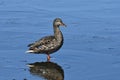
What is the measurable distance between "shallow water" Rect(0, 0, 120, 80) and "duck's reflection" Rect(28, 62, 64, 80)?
0.36ft

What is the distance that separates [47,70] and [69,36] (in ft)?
9.57

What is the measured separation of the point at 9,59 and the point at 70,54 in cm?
150

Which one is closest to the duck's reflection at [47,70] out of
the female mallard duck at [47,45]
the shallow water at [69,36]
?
the shallow water at [69,36]

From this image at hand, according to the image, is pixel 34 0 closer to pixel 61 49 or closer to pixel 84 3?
pixel 84 3

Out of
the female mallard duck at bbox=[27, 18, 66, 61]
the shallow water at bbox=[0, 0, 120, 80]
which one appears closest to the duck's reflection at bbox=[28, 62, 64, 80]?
the shallow water at bbox=[0, 0, 120, 80]

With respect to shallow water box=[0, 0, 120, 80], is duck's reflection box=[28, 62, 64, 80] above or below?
below

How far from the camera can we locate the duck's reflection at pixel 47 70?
934cm

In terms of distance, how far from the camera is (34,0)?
17062 mm

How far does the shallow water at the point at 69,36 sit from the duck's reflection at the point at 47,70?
11 centimetres

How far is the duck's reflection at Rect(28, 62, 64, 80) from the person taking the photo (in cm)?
934

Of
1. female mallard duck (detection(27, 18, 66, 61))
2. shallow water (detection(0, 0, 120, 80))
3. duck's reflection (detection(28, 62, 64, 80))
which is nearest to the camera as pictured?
duck's reflection (detection(28, 62, 64, 80))

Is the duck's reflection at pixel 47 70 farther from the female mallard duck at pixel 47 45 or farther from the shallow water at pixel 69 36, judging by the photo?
the female mallard duck at pixel 47 45

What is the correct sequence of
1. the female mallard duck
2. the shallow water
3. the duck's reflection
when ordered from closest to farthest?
1. the duck's reflection
2. the shallow water
3. the female mallard duck

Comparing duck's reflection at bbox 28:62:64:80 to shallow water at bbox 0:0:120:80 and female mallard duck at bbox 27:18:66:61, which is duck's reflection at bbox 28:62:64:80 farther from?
female mallard duck at bbox 27:18:66:61
